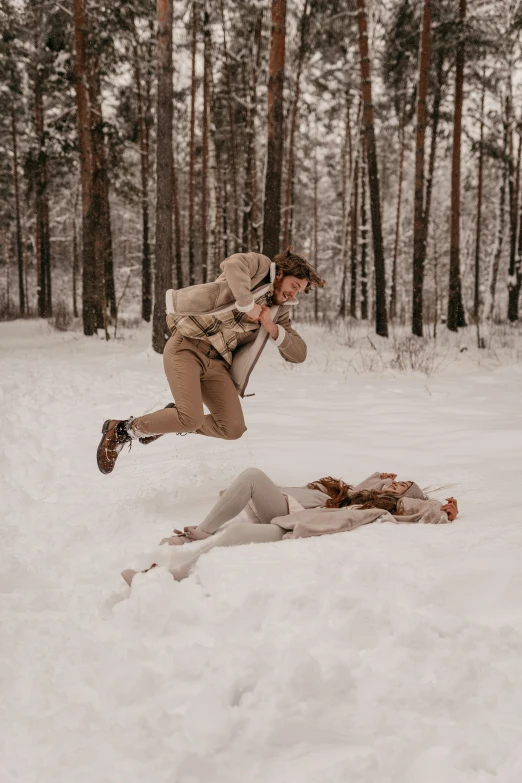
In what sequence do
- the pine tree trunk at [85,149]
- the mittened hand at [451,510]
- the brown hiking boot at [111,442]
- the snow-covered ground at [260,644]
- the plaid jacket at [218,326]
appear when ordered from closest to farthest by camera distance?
1. the snow-covered ground at [260,644]
2. the mittened hand at [451,510]
3. the plaid jacket at [218,326]
4. the brown hiking boot at [111,442]
5. the pine tree trunk at [85,149]

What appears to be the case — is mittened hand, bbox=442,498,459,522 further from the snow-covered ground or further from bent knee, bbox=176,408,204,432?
bent knee, bbox=176,408,204,432

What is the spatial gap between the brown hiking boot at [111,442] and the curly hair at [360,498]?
5.20ft

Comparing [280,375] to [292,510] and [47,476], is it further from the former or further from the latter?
[292,510]

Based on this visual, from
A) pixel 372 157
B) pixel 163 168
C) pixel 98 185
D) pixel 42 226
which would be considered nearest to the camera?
pixel 163 168

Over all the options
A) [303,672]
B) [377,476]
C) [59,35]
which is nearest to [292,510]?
[377,476]

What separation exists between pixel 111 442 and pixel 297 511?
1.71 m

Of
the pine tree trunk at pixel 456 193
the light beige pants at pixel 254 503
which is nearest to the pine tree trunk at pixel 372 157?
the pine tree trunk at pixel 456 193

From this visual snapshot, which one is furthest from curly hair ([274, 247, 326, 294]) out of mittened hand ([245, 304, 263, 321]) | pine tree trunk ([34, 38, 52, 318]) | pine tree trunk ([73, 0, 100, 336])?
pine tree trunk ([34, 38, 52, 318])

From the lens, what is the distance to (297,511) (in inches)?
139

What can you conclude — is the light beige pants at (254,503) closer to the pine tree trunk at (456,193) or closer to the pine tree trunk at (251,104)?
the pine tree trunk at (251,104)

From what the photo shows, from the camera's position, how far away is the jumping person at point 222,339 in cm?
401

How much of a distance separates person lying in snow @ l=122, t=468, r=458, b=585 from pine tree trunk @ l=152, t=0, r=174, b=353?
7544 mm

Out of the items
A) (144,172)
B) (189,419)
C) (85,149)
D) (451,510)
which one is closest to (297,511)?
(451,510)

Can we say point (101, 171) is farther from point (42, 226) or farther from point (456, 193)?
point (456, 193)
